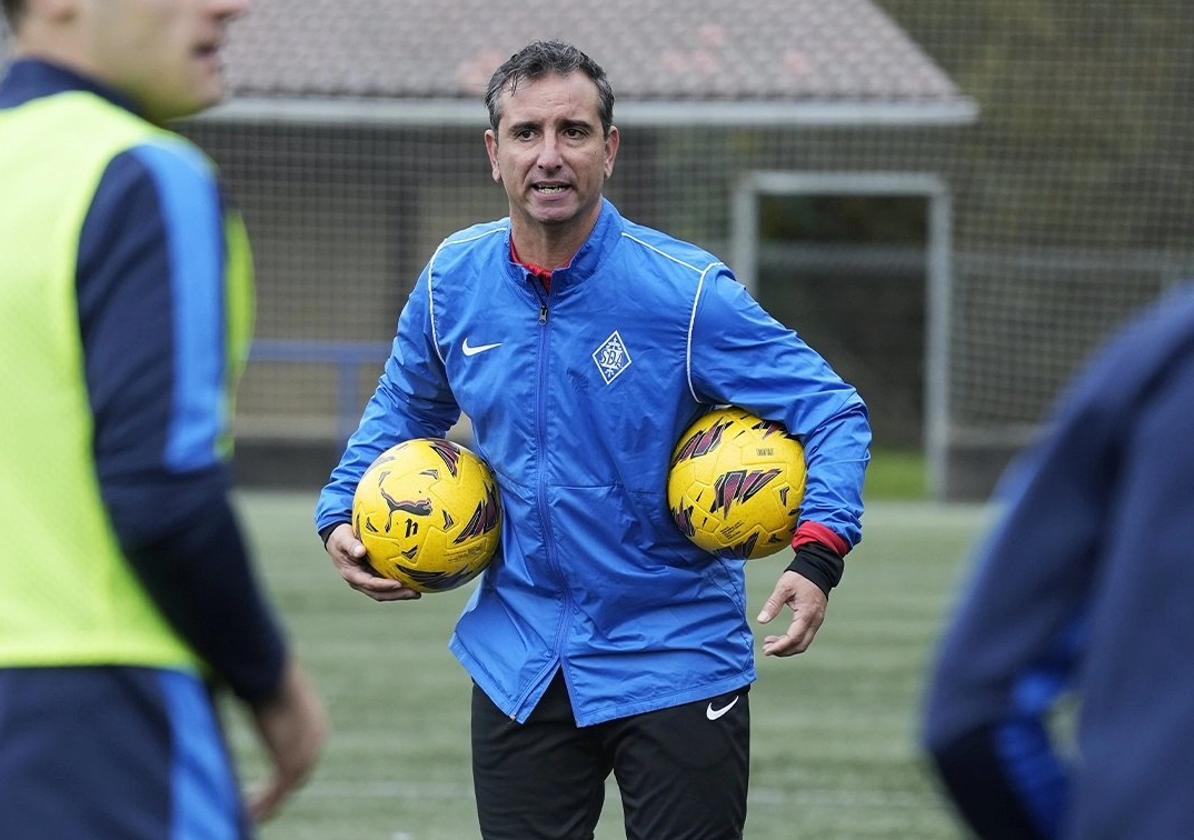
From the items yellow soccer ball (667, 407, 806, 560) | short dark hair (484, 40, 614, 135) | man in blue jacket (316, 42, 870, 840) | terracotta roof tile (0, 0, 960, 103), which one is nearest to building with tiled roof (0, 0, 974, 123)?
terracotta roof tile (0, 0, 960, 103)

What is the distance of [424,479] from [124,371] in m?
2.25

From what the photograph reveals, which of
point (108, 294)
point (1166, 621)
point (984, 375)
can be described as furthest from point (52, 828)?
point (984, 375)

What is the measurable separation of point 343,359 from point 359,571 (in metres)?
15.6

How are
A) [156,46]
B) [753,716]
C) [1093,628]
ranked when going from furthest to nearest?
[753,716], [156,46], [1093,628]

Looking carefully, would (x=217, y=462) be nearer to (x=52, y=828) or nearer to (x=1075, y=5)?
(x=52, y=828)

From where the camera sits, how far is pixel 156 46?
7.93 feet

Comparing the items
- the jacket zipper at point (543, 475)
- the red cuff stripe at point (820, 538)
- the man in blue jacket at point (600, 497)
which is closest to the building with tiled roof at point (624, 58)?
the man in blue jacket at point (600, 497)

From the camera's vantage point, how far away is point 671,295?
4.47 meters

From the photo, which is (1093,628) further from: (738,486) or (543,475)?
(543,475)

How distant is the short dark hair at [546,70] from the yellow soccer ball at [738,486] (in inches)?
30.7

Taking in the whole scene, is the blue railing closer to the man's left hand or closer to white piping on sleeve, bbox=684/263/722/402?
white piping on sleeve, bbox=684/263/722/402

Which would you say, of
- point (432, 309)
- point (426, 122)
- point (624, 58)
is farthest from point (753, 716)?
point (426, 122)

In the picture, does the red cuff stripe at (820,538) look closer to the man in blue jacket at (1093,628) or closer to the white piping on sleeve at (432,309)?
the white piping on sleeve at (432,309)

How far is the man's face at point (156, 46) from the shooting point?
240cm
